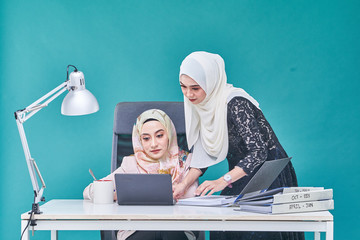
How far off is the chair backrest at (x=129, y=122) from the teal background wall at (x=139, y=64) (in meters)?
0.71

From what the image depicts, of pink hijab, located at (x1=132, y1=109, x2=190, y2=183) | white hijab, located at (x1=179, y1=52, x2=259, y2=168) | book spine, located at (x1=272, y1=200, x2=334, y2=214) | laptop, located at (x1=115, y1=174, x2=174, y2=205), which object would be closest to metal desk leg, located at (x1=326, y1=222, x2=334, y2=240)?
book spine, located at (x1=272, y1=200, x2=334, y2=214)

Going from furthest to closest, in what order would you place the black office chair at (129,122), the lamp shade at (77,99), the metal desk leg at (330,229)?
1. the black office chair at (129,122)
2. the lamp shade at (77,99)
3. the metal desk leg at (330,229)

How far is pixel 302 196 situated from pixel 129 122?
1071mm

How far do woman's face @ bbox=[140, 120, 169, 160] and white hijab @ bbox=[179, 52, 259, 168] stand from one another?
0.41ft

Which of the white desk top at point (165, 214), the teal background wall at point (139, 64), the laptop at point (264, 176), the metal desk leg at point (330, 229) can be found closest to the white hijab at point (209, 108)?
the laptop at point (264, 176)

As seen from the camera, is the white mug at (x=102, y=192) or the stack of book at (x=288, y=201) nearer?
the stack of book at (x=288, y=201)

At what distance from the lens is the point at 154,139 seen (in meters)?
2.53

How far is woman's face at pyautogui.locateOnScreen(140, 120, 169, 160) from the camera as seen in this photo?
8.30 ft

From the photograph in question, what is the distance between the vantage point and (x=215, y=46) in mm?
3377

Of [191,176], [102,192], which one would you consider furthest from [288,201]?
[102,192]

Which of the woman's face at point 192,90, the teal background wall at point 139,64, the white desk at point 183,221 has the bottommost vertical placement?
the white desk at point 183,221

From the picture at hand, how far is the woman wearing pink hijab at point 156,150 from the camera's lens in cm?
254

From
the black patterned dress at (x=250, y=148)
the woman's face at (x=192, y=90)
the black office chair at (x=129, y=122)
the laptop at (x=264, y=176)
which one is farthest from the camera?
the black office chair at (x=129, y=122)

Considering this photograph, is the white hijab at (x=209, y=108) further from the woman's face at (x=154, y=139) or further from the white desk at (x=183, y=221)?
the white desk at (x=183, y=221)
